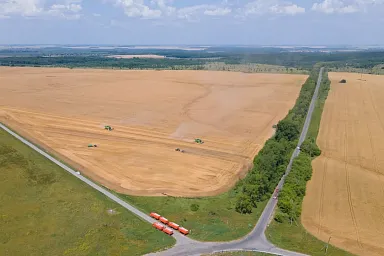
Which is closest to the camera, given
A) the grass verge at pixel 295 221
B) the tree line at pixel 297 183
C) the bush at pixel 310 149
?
the grass verge at pixel 295 221

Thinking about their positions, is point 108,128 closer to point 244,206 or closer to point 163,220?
point 163,220

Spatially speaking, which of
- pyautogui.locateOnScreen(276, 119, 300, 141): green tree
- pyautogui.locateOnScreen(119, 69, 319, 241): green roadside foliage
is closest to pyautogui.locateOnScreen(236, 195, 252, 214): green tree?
pyautogui.locateOnScreen(119, 69, 319, 241): green roadside foliage

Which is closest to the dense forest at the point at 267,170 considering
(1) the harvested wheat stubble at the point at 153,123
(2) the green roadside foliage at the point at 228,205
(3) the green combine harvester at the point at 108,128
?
(2) the green roadside foliage at the point at 228,205

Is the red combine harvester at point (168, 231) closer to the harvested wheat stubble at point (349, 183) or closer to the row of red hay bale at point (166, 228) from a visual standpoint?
the row of red hay bale at point (166, 228)

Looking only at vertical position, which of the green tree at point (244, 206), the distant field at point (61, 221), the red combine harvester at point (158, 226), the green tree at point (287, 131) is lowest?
the distant field at point (61, 221)

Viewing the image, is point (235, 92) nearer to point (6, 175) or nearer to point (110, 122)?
point (110, 122)
